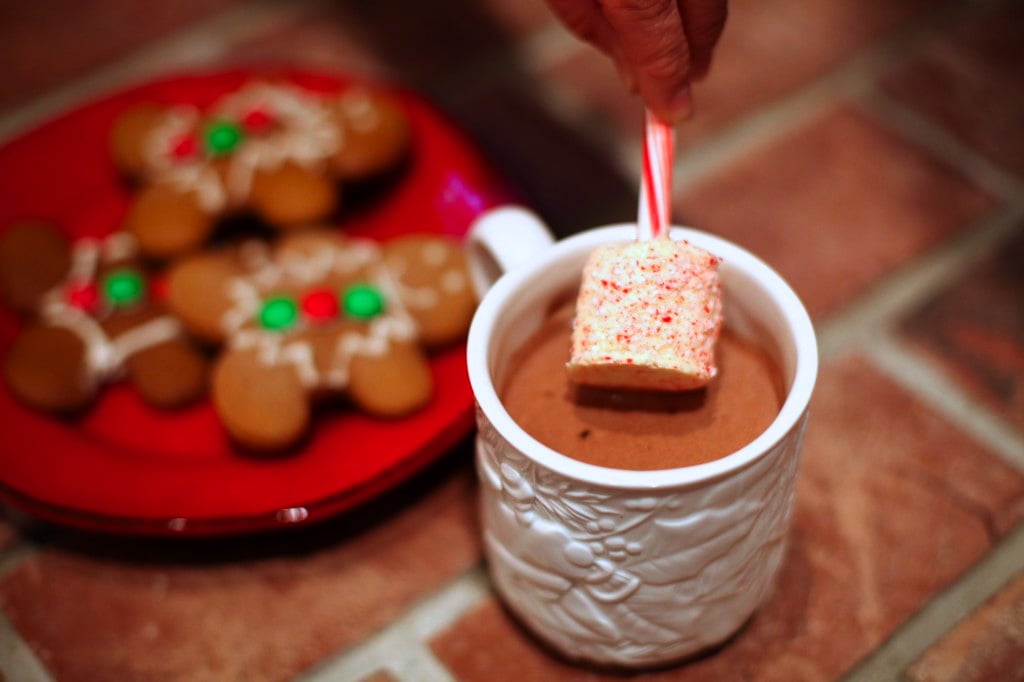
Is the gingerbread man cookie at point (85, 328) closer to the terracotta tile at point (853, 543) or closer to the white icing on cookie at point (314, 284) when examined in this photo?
the white icing on cookie at point (314, 284)

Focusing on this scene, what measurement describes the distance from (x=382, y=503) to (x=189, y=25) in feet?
1.82

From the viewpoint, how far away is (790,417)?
0.45 meters

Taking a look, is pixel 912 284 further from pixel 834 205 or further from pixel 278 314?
pixel 278 314

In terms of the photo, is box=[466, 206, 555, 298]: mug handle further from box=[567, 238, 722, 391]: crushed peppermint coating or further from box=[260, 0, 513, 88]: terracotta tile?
box=[260, 0, 513, 88]: terracotta tile

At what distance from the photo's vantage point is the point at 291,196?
29.0 inches

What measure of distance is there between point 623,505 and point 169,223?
1.37 feet

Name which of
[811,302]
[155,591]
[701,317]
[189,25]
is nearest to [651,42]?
[701,317]

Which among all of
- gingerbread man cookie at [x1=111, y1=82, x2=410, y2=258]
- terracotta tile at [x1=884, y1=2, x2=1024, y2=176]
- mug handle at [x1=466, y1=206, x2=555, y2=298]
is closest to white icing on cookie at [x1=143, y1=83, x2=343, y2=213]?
gingerbread man cookie at [x1=111, y1=82, x2=410, y2=258]

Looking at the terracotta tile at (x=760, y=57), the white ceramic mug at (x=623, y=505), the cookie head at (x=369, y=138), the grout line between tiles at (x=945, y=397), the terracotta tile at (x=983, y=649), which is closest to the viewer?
the white ceramic mug at (x=623, y=505)

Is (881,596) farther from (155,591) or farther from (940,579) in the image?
(155,591)

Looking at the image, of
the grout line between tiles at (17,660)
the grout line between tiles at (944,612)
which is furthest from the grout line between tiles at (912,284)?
the grout line between tiles at (17,660)

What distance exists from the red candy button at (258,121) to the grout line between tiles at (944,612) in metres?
0.52

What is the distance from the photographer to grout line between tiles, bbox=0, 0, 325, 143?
0.91m

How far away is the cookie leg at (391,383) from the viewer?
64cm
